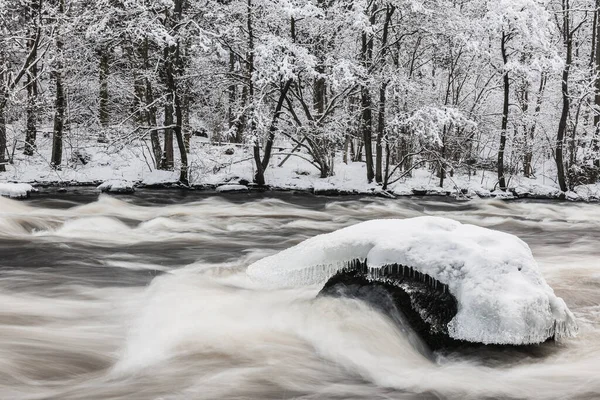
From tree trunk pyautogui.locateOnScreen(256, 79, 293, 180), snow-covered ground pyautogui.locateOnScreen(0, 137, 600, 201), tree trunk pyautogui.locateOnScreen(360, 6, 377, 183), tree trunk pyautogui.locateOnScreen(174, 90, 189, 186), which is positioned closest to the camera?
tree trunk pyautogui.locateOnScreen(256, 79, 293, 180)

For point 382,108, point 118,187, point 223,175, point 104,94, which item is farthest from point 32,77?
point 382,108

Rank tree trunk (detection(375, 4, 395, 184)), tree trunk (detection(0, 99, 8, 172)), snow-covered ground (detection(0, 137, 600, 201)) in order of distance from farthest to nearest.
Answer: tree trunk (detection(375, 4, 395, 184)), snow-covered ground (detection(0, 137, 600, 201)), tree trunk (detection(0, 99, 8, 172))

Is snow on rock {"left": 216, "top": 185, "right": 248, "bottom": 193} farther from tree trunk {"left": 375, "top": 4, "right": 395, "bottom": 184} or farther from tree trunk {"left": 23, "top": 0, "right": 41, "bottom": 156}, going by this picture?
tree trunk {"left": 23, "top": 0, "right": 41, "bottom": 156}

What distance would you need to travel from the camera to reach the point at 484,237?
13.9 ft

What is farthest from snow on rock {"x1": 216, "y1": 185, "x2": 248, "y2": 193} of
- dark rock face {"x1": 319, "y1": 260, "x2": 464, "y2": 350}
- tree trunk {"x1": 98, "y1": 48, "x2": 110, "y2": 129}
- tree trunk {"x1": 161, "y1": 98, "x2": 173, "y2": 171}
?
dark rock face {"x1": 319, "y1": 260, "x2": 464, "y2": 350}

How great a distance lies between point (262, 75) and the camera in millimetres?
15109

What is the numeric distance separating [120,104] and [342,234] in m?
19.2

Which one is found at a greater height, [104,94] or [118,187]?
[104,94]

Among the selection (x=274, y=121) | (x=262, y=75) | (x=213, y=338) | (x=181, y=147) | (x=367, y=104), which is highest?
(x=262, y=75)

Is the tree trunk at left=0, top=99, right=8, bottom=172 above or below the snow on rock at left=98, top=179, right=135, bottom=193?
above

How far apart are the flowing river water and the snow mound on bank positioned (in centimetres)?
21

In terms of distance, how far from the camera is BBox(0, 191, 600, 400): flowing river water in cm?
333

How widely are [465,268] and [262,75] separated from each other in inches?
481

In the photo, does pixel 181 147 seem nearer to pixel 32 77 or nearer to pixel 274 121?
pixel 274 121
